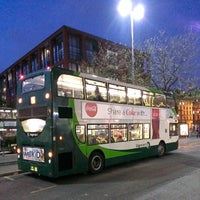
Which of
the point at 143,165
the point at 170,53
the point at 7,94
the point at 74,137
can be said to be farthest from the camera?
the point at 7,94

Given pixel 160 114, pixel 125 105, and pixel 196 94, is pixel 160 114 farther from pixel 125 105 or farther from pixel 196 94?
pixel 196 94

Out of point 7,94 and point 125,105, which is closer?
point 125,105

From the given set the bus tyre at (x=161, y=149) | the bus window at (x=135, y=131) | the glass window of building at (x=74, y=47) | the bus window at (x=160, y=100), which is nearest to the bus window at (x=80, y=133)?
the bus window at (x=135, y=131)

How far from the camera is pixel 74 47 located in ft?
182

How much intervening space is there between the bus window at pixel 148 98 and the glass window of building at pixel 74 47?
40.4 m

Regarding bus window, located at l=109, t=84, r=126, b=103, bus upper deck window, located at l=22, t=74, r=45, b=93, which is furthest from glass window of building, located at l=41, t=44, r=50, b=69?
bus upper deck window, located at l=22, t=74, r=45, b=93

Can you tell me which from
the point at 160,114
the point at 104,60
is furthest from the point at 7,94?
the point at 160,114

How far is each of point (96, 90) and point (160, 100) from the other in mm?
5963

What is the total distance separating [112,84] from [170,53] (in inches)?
755

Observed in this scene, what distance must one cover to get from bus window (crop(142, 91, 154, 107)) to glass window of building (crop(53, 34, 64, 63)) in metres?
41.5

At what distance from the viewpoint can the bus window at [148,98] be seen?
594 inches

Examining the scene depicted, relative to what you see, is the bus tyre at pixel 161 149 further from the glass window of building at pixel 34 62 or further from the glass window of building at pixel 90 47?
the glass window of building at pixel 34 62

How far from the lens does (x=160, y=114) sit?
16.6 m

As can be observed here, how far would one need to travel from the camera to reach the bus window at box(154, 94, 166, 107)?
16.2m
